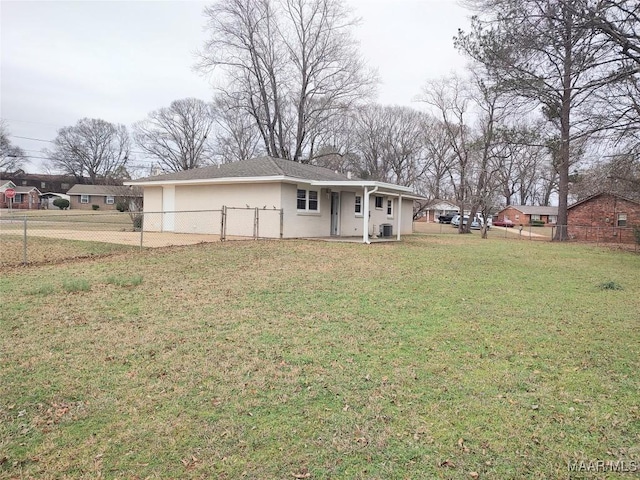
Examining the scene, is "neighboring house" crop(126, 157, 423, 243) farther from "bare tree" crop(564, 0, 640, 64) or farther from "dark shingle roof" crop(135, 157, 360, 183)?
"bare tree" crop(564, 0, 640, 64)

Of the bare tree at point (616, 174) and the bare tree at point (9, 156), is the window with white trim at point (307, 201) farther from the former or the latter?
the bare tree at point (9, 156)

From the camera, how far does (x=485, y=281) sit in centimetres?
912

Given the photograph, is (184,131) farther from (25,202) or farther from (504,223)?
(504,223)

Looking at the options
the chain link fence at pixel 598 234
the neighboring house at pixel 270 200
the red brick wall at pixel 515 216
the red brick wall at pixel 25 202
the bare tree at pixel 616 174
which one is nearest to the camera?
the bare tree at pixel 616 174

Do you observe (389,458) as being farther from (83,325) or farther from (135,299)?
(135,299)

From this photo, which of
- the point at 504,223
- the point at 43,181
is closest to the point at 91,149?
Result: the point at 43,181

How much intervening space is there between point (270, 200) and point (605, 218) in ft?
82.6

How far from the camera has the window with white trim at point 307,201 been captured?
1784cm

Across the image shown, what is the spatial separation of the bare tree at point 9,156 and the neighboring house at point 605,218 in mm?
64259

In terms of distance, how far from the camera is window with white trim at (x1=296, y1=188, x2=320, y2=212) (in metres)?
17.8

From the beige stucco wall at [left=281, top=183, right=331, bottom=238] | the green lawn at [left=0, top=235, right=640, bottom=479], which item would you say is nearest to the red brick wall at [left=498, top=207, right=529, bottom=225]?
the beige stucco wall at [left=281, top=183, right=331, bottom=238]

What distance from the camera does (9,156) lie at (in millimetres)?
59438

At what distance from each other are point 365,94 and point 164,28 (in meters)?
17.5

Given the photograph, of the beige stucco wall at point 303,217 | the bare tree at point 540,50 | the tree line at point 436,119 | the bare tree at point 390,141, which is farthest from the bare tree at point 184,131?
the bare tree at point 540,50
